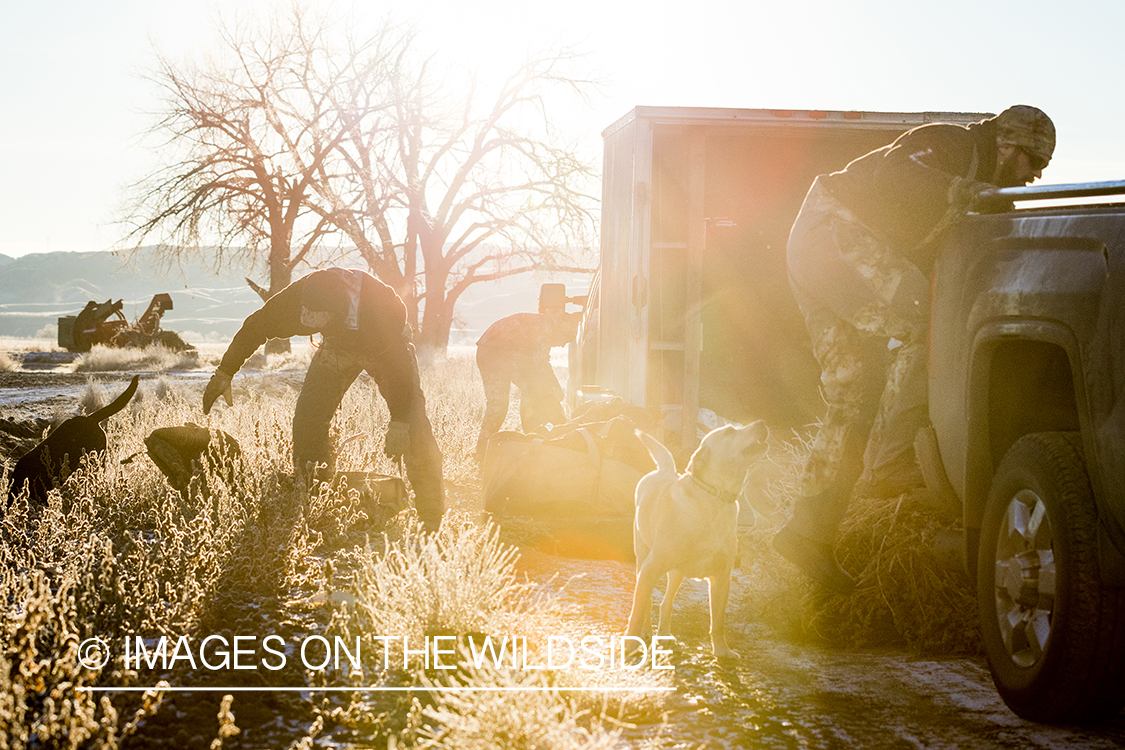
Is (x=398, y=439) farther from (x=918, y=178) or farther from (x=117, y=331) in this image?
(x=117, y=331)

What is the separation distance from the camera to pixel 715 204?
33.0ft

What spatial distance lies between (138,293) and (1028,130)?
14296cm

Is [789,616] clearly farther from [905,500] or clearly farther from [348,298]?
[348,298]

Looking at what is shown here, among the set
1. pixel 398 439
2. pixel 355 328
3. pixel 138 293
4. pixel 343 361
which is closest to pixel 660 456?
pixel 398 439

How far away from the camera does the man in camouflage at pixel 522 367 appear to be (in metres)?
9.25

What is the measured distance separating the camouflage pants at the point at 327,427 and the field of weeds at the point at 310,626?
197 millimetres

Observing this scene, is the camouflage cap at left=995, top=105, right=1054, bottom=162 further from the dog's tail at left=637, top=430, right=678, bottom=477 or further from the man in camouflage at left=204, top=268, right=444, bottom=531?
the man in camouflage at left=204, top=268, right=444, bottom=531

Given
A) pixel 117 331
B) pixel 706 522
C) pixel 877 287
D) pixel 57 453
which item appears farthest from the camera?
pixel 117 331

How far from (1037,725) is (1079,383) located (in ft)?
3.68

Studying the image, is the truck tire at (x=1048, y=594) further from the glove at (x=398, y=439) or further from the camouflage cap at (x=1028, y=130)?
the glove at (x=398, y=439)

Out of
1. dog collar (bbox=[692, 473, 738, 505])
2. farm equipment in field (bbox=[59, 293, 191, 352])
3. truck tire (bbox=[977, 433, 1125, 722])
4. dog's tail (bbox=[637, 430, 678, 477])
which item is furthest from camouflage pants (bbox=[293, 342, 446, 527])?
farm equipment in field (bbox=[59, 293, 191, 352])

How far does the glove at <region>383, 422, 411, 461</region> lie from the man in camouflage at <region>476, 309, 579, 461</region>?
3203mm

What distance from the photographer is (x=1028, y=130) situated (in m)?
3.73

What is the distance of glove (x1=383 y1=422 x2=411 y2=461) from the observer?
230 inches
